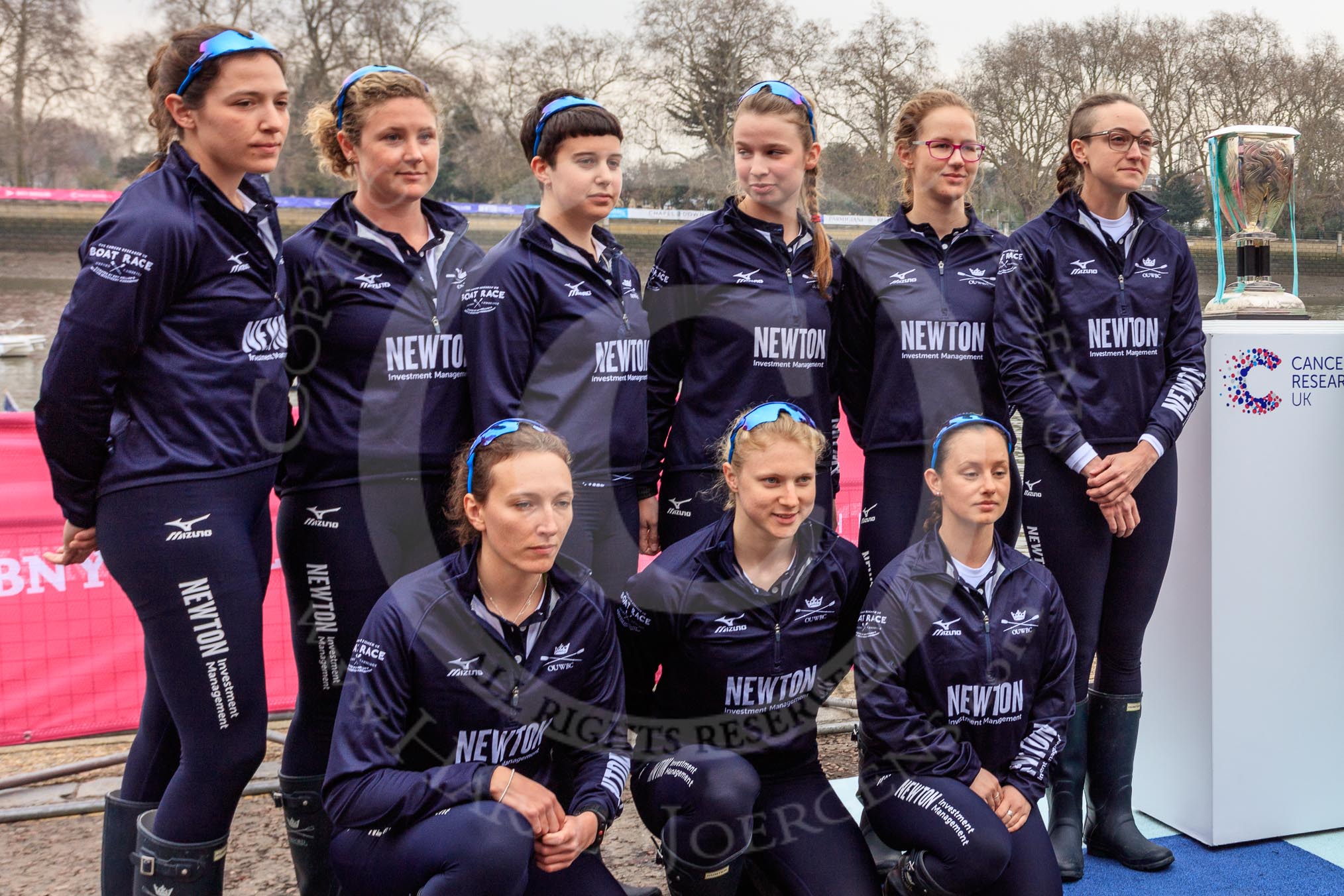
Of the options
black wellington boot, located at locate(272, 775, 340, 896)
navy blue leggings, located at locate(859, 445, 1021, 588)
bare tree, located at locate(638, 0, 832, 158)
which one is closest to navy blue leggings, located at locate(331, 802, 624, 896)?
black wellington boot, located at locate(272, 775, 340, 896)

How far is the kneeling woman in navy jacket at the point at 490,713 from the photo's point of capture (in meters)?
2.29

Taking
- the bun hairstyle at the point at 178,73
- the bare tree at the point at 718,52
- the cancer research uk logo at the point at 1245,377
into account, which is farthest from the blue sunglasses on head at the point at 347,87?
the bare tree at the point at 718,52

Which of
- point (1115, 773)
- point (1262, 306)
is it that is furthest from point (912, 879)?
point (1262, 306)

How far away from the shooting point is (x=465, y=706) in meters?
2.44

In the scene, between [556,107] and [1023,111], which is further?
[1023,111]

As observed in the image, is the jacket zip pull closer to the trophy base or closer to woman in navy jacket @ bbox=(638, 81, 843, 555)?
woman in navy jacket @ bbox=(638, 81, 843, 555)

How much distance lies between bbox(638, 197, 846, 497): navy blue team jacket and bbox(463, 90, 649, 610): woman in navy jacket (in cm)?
19

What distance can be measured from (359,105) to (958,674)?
2.06m

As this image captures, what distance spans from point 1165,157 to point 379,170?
8554 millimetres

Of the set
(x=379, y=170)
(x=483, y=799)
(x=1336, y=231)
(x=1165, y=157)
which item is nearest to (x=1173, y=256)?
(x=379, y=170)

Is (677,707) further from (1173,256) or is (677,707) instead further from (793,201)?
(1173,256)

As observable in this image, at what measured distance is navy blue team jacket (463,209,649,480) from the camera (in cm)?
280

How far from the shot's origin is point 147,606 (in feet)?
7.52

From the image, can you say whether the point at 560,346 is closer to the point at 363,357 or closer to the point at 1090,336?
the point at 363,357
